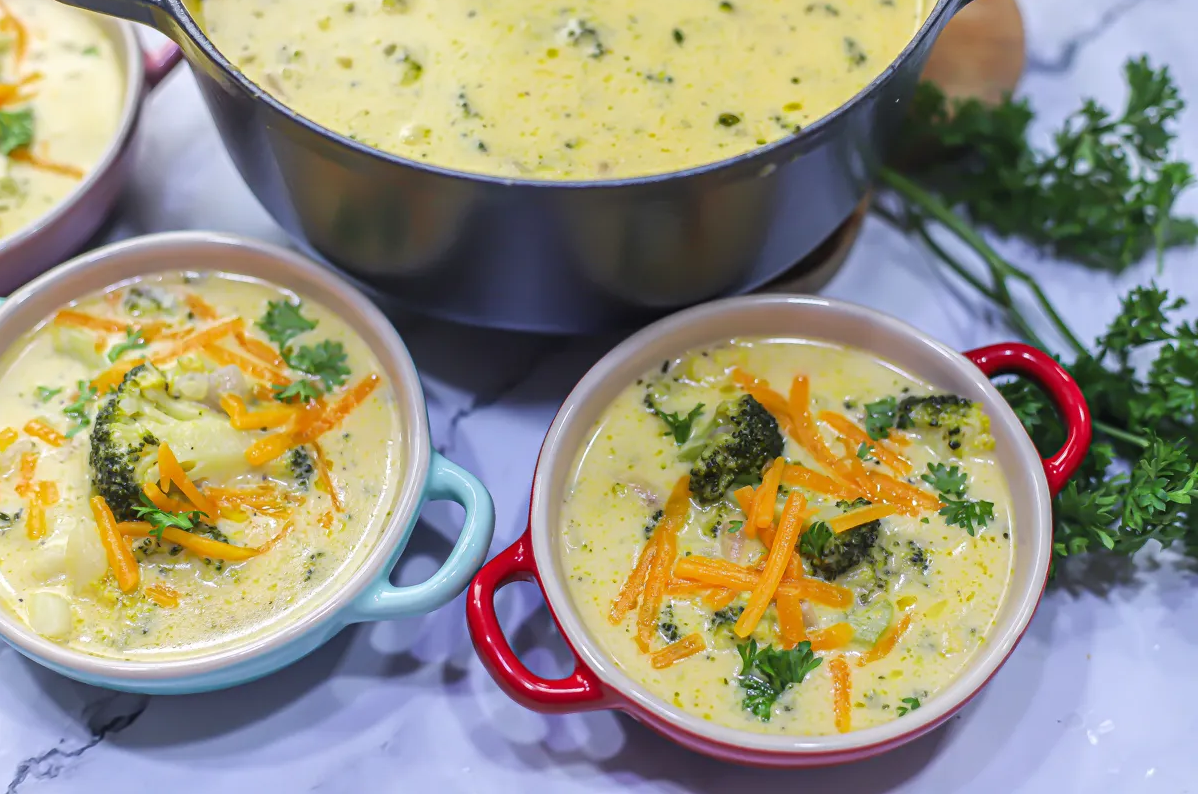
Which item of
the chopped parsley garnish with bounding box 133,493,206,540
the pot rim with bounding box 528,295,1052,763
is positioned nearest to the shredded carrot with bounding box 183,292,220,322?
the chopped parsley garnish with bounding box 133,493,206,540

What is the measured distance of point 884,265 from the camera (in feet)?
6.70

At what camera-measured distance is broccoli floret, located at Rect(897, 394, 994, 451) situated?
158cm

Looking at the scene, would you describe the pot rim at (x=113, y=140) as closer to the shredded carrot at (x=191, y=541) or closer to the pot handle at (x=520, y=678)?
the shredded carrot at (x=191, y=541)

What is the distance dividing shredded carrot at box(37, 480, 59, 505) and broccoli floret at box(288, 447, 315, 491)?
32cm

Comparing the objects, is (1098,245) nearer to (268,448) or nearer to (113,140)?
(268,448)

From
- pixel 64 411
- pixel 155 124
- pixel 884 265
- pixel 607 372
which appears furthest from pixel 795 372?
pixel 155 124

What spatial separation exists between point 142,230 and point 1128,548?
1758mm

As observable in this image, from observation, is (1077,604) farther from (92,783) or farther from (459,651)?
(92,783)

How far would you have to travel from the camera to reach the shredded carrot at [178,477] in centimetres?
147

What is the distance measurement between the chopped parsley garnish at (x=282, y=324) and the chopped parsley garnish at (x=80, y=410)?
0.86 ft

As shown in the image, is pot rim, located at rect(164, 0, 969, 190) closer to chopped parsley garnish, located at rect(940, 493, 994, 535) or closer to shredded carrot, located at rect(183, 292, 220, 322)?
shredded carrot, located at rect(183, 292, 220, 322)

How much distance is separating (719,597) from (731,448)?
0.68 ft

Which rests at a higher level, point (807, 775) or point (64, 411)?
point (64, 411)

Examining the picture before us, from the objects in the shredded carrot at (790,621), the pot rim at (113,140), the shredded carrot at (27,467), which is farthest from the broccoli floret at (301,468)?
the shredded carrot at (790,621)
